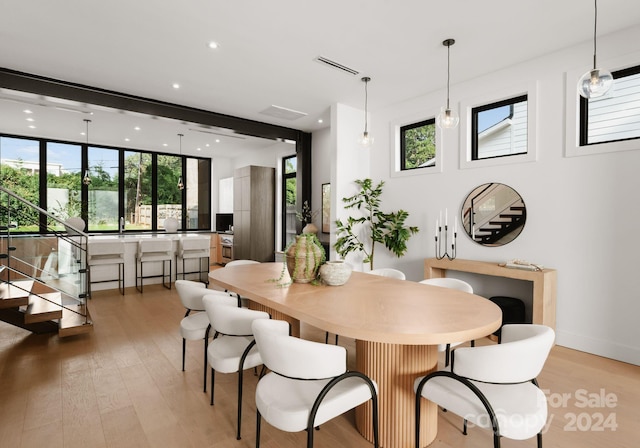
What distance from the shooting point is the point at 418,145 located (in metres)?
5.06

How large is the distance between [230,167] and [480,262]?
7934 mm

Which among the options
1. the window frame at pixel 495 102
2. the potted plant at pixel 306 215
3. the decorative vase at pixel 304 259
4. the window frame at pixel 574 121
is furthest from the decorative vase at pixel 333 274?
the potted plant at pixel 306 215

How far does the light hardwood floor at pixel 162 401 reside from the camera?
1.98 m

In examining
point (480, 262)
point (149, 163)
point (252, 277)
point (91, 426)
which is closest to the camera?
point (91, 426)

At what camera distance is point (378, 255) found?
18.1 feet

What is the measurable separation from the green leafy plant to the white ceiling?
4.95ft

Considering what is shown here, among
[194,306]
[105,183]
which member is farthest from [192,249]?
[194,306]

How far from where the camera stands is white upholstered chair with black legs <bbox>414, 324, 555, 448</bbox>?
4.53 ft

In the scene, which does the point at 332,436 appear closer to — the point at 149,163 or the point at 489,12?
the point at 489,12

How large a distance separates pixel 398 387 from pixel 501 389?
0.52 meters

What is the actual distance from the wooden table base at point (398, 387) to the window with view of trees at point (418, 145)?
3550mm

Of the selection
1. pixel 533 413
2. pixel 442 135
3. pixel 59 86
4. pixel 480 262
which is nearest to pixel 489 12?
pixel 442 135

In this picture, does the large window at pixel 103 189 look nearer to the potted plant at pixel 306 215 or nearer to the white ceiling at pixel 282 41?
the white ceiling at pixel 282 41

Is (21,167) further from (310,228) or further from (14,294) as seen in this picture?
(310,228)
